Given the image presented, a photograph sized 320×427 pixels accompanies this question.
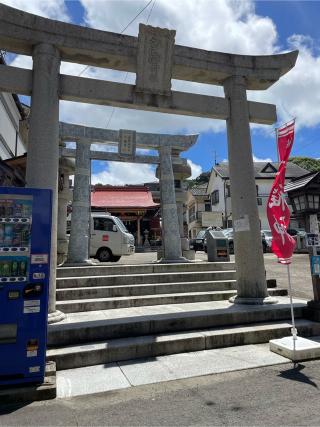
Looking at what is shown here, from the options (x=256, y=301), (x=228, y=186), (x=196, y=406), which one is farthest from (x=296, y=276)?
(x=228, y=186)

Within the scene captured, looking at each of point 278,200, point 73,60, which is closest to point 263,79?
point 278,200

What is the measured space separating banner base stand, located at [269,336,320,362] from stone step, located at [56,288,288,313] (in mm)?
2692

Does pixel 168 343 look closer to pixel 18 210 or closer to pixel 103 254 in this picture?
pixel 18 210

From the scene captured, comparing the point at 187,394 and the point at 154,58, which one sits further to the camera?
the point at 154,58

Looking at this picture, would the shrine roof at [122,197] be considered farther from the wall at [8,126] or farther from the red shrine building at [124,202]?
the wall at [8,126]

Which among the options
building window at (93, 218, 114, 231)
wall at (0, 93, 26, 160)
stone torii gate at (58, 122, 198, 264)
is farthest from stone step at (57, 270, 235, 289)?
building window at (93, 218, 114, 231)

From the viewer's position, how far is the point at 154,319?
18.9ft

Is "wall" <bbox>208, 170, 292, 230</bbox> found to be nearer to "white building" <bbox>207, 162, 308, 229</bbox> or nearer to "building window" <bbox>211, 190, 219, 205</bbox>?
"white building" <bbox>207, 162, 308, 229</bbox>

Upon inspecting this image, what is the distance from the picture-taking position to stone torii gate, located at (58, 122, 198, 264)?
35.7ft

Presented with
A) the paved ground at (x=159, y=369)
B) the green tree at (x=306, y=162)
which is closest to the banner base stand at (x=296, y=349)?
the paved ground at (x=159, y=369)

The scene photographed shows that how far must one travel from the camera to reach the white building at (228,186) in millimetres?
40875

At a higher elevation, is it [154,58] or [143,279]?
[154,58]

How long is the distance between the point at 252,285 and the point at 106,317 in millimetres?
3205

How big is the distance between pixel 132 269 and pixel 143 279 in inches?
25.9
